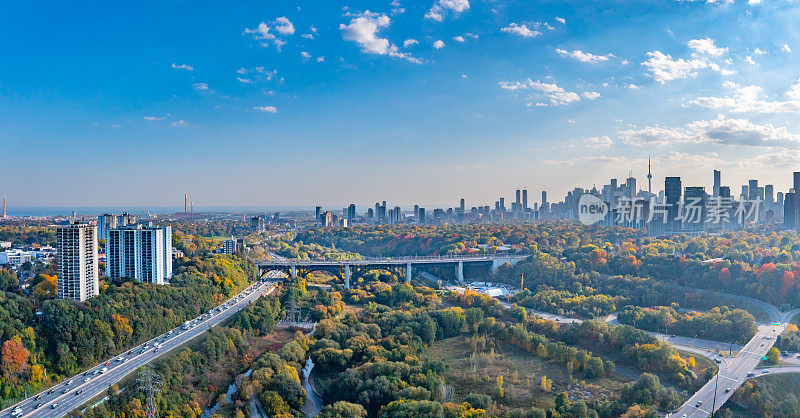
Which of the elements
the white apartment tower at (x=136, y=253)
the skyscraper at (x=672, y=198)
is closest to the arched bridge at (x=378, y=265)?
the white apartment tower at (x=136, y=253)

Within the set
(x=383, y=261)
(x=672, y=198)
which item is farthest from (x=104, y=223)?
(x=672, y=198)

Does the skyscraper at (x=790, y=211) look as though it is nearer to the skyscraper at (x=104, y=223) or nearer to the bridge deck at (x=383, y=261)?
the bridge deck at (x=383, y=261)

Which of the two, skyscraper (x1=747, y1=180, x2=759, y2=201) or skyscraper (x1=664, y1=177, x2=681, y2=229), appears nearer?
skyscraper (x1=664, y1=177, x2=681, y2=229)

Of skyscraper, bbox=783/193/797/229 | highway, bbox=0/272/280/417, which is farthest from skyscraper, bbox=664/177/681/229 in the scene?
highway, bbox=0/272/280/417

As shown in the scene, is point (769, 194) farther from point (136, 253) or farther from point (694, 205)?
point (136, 253)

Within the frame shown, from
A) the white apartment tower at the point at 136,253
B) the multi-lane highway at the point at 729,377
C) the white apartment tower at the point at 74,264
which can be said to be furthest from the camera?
the white apartment tower at the point at 136,253

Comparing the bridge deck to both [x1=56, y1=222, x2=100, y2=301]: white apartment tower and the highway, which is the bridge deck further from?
[x1=56, y1=222, x2=100, y2=301]: white apartment tower
